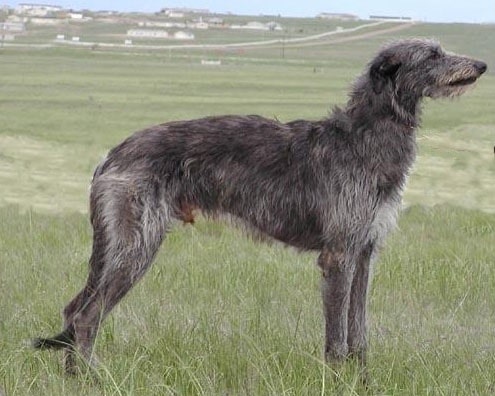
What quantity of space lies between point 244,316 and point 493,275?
253 cm

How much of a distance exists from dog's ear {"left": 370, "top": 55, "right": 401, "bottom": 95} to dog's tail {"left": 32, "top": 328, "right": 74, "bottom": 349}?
2.29m

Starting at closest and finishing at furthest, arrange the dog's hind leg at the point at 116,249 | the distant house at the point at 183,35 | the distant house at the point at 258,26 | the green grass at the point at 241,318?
1. the green grass at the point at 241,318
2. the dog's hind leg at the point at 116,249
3. the distant house at the point at 183,35
4. the distant house at the point at 258,26

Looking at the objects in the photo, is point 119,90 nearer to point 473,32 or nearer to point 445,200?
point 445,200

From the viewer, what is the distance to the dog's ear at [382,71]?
670 centimetres

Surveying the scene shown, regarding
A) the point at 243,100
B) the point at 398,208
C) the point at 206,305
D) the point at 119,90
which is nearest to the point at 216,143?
the point at 398,208

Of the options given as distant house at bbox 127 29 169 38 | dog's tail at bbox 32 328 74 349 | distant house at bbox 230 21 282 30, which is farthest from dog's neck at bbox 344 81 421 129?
distant house at bbox 230 21 282 30

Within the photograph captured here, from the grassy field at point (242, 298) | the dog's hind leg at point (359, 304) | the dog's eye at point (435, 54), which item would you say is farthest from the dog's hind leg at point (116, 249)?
the dog's eye at point (435, 54)

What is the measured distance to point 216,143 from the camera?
671cm

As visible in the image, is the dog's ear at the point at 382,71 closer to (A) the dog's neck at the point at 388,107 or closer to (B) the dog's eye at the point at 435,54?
(A) the dog's neck at the point at 388,107

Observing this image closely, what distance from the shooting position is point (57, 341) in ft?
20.9

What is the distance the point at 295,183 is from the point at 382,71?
0.84 metres

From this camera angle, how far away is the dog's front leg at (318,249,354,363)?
6566 mm

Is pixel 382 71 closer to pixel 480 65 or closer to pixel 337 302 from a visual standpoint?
pixel 480 65

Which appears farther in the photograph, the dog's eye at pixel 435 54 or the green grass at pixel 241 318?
the dog's eye at pixel 435 54
